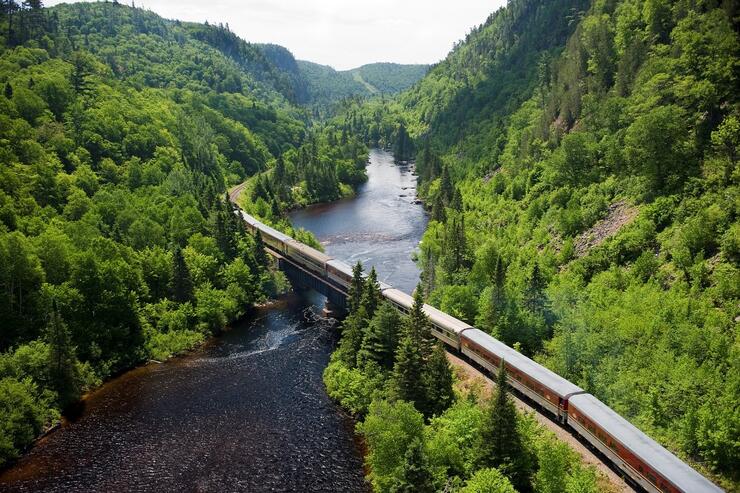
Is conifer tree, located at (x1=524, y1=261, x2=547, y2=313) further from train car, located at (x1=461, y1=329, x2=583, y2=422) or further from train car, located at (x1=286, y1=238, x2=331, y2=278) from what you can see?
train car, located at (x1=286, y1=238, x2=331, y2=278)

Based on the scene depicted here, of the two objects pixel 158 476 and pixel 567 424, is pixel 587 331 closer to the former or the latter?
pixel 567 424

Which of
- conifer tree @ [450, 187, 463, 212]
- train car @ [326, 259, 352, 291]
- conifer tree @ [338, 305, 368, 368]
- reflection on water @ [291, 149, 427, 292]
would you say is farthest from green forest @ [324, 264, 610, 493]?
conifer tree @ [450, 187, 463, 212]

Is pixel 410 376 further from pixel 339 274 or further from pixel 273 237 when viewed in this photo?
pixel 273 237

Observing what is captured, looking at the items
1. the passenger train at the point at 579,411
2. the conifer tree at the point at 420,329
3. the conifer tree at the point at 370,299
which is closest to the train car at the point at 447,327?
the passenger train at the point at 579,411

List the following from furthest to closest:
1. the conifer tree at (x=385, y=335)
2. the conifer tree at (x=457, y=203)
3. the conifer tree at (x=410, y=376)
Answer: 1. the conifer tree at (x=457, y=203)
2. the conifer tree at (x=385, y=335)
3. the conifer tree at (x=410, y=376)

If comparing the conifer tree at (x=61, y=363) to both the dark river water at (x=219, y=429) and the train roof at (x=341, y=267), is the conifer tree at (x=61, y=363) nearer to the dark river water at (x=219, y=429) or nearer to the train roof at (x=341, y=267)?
the dark river water at (x=219, y=429)

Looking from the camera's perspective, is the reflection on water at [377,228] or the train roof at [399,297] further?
the reflection on water at [377,228]
